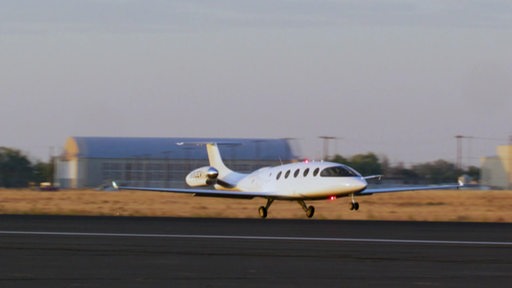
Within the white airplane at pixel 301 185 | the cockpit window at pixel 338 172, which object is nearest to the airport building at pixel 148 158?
the white airplane at pixel 301 185

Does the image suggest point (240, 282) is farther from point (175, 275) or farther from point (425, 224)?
point (425, 224)

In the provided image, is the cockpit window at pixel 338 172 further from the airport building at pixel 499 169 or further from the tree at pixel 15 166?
the tree at pixel 15 166

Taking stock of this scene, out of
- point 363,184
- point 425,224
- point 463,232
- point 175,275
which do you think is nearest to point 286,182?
point 363,184

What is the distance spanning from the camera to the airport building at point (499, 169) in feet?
341

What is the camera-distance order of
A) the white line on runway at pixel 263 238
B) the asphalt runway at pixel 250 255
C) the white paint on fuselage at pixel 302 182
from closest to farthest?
the asphalt runway at pixel 250 255 → the white line on runway at pixel 263 238 → the white paint on fuselage at pixel 302 182

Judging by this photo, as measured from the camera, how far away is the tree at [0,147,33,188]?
12786cm

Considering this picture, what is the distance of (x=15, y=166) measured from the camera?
134m

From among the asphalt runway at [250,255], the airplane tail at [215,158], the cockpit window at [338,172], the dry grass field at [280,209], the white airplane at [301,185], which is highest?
the airplane tail at [215,158]

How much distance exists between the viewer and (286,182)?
121ft

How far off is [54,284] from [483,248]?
8.54 meters

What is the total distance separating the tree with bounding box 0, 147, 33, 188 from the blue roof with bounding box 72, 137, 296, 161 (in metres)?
26.7

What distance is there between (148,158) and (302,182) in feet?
203

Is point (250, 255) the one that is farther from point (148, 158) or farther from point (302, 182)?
point (148, 158)

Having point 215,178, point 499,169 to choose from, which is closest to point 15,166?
point 499,169
